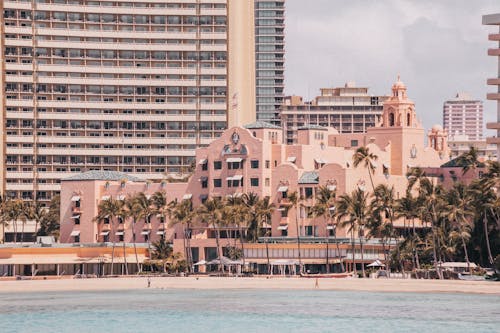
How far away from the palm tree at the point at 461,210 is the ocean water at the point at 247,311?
53.9 ft

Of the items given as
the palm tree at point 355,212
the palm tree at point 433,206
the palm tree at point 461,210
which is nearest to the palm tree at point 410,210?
the palm tree at point 433,206

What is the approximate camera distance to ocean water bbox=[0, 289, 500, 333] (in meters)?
134

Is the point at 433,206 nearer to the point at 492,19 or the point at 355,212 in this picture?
the point at 355,212

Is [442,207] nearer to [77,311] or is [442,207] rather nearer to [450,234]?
[450,234]

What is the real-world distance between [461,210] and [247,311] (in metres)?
46.4

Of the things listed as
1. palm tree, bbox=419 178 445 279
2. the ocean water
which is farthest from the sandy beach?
palm tree, bbox=419 178 445 279

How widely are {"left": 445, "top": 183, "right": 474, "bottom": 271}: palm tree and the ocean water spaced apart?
647 inches

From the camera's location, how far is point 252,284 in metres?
187

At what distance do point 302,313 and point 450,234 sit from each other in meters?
→ 45.2

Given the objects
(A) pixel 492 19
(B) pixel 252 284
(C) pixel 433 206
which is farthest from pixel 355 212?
(A) pixel 492 19

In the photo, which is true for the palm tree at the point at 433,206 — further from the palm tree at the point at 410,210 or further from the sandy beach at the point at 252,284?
the sandy beach at the point at 252,284

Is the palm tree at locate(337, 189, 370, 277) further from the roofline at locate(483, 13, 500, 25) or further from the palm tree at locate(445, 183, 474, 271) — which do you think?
the roofline at locate(483, 13, 500, 25)

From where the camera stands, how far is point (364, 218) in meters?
198

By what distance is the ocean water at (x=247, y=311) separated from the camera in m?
134
